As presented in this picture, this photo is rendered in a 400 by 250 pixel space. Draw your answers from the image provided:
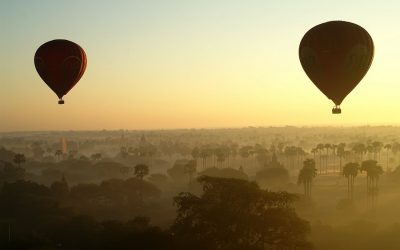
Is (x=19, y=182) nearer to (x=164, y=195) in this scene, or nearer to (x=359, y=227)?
(x=164, y=195)

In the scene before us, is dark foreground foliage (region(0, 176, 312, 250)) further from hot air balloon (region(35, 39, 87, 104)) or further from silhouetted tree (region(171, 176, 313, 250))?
hot air balloon (region(35, 39, 87, 104))

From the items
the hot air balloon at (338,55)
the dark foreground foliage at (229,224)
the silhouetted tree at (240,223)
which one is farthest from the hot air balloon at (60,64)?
the hot air balloon at (338,55)

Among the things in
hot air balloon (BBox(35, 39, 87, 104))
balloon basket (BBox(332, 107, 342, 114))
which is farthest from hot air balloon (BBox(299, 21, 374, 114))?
hot air balloon (BBox(35, 39, 87, 104))

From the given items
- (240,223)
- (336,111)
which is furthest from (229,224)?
(336,111)

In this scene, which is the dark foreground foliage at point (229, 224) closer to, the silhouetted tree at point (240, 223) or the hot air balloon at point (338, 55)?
the silhouetted tree at point (240, 223)

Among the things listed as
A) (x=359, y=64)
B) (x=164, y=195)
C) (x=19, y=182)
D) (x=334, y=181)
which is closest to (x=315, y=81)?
(x=359, y=64)
